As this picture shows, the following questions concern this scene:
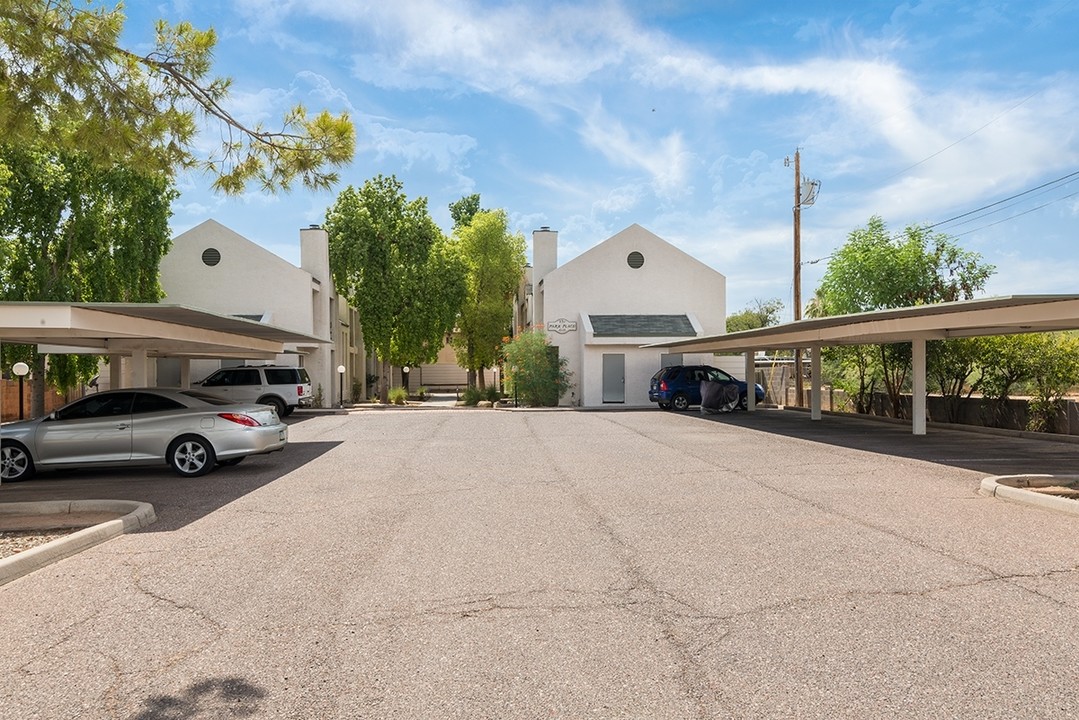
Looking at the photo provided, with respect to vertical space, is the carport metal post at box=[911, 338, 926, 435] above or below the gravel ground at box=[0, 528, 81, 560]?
above

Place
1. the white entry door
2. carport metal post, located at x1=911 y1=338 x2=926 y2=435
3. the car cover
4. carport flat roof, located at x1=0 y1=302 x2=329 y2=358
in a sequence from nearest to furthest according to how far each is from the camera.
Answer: carport flat roof, located at x1=0 y1=302 x2=329 y2=358, carport metal post, located at x1=911 y1=338 x2=926 y2=435, the car cover, the white entry door

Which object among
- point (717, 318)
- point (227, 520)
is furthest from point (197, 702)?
point (717, 318)

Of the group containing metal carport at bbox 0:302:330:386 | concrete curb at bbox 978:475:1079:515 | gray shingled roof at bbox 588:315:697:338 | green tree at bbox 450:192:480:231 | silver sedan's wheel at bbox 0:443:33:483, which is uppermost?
green tree at bbox 450:192:480:231

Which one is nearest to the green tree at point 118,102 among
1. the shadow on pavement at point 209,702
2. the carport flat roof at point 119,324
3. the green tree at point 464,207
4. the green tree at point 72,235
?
the carport flat roof at point 119,324

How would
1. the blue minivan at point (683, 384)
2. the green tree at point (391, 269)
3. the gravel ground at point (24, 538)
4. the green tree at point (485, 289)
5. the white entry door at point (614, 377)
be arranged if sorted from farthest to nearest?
the green tree at point (485, 289) → the green tree at point (391, 269) → the white entry door at point (614, 377) → the blue minivan at point (683, 384) → the gravel ground at point (24, 538)

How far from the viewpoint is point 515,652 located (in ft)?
15.5

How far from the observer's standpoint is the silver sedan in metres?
12.2

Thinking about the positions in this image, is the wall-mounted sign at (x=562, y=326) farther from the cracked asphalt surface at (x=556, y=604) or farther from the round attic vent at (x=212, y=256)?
the cracked asphalt surface at (x=556, y=604)

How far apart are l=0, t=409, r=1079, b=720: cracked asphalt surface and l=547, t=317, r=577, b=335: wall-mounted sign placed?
23.7m

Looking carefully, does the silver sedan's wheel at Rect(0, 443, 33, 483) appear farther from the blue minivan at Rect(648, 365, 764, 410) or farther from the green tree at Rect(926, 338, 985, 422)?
the blue minivan at Rect(648, 365, 764, 410)

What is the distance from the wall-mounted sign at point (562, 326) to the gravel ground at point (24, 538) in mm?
27544

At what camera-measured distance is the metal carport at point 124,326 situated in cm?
1016

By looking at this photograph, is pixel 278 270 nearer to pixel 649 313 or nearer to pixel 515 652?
pixel 649 313

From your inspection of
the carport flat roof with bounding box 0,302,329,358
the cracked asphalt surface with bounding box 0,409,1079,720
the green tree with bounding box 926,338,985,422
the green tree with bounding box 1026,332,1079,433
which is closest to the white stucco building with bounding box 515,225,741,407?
the green tree with bounding box 926,338,985,422
